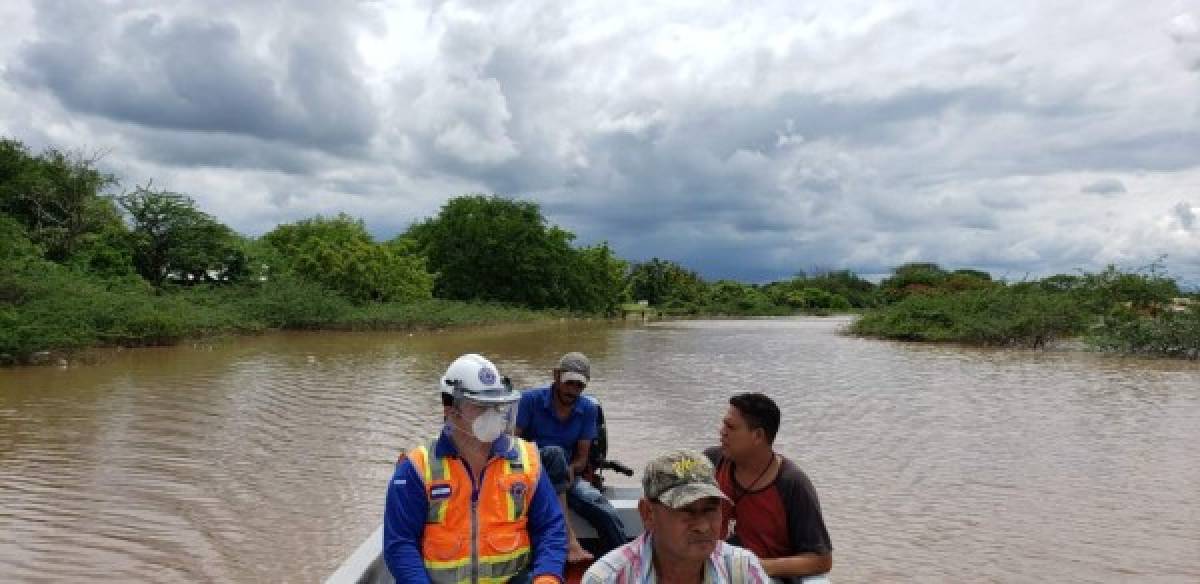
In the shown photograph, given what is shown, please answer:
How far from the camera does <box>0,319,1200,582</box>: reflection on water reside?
632 centimetres

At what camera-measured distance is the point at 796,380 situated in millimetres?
17984

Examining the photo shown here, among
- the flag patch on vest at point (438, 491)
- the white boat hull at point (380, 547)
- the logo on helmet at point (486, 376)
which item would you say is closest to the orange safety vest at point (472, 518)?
the flag patch on vest at point (438, 491)

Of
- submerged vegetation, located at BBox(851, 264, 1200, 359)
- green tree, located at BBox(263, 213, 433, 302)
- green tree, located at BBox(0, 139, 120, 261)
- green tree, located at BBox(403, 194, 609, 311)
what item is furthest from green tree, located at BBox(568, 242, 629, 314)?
green tree, located at BBox(0, 139, 120, 261)

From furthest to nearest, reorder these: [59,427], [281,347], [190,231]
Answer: [190,231] < [281,347] < [59,427]

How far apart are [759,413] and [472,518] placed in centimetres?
114

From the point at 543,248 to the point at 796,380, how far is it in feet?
131

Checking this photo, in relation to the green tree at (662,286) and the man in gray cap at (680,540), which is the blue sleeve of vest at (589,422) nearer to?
the man in gray cap at (680,540)

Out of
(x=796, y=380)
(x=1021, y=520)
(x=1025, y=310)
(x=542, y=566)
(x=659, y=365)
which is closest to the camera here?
(x=542, y=566)

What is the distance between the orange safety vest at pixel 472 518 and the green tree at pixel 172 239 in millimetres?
31566

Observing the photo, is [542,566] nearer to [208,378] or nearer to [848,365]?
[208,378]

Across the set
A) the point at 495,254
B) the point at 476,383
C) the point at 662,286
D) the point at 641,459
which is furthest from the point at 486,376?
the point at 662,286

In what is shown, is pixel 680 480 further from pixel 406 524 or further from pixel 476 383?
pixel 406 524

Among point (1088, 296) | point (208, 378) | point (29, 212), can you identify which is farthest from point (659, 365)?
point (29, 212)

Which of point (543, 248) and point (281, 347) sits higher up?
point (543, 248)
